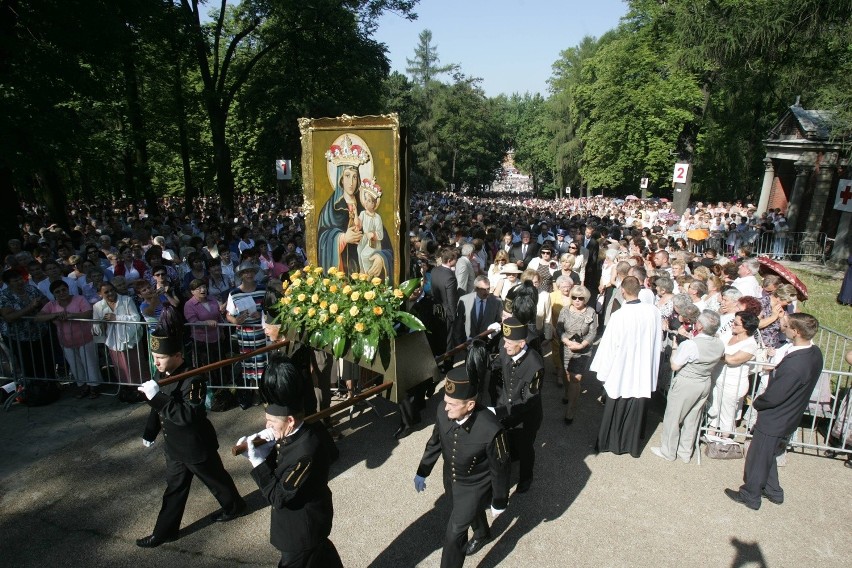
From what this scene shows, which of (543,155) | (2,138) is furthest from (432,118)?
(2,138)

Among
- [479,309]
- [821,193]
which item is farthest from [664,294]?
[821,193]

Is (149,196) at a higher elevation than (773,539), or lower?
higher

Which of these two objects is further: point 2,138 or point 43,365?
point 2,138

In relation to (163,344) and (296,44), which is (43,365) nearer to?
(163,344)

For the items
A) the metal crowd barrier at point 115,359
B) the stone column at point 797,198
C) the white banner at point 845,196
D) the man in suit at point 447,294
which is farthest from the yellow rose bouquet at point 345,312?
the stone column at point 797,198

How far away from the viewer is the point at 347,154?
5613 mm

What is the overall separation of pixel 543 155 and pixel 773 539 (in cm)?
6083

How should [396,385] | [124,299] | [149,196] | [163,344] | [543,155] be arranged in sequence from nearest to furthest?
[163,344] → [396,385] → [124,299] → [149,196] → [543,155]

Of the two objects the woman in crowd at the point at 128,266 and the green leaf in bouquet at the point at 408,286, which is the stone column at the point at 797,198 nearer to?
the green leaf in bouquet at the point at 408,286

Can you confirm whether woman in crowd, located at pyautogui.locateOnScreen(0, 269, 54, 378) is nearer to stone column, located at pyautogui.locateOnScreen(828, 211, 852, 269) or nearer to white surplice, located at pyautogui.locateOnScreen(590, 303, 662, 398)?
white surplice, located at pyautogui.locateOnScreen(590, 303, 662, 398)

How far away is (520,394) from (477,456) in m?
1.44

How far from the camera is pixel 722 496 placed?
561 cm

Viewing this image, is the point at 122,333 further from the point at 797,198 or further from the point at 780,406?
the point at 797,198

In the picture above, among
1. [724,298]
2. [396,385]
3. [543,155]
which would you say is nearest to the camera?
[396,385]
